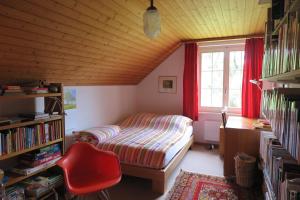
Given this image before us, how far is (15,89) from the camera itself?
83.4 inches

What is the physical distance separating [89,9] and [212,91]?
3.16 meters

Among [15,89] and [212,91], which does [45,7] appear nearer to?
[15,89]

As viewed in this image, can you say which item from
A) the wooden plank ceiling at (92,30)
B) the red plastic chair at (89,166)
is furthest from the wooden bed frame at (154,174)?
the wooden plank ceiling at (92,30)

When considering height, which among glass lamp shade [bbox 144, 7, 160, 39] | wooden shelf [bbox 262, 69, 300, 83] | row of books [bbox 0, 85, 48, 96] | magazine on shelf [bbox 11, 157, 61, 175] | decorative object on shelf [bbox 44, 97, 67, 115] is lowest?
magazine on shelf [bbox 11, 157, 61, 175]

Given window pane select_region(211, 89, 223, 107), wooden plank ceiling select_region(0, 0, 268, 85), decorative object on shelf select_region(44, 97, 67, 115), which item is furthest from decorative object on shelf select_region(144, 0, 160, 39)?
window pane select_region(211, 89, 223, 107)

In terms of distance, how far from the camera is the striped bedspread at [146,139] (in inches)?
108

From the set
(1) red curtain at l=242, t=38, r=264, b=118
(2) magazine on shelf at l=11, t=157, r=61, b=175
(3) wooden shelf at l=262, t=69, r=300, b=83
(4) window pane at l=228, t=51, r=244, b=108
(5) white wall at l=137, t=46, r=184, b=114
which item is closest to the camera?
(3) wooden shelf at l=262, t=69, r=300, b=83

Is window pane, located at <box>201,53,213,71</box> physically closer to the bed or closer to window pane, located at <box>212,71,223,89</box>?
window pane, located at <box>212,71,223,89</box>

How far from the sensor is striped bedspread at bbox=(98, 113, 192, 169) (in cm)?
273

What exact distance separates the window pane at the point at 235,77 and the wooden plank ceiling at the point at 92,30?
0.53m

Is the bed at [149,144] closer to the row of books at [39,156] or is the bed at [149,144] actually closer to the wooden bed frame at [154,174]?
the wooden bed frame at [154,174]

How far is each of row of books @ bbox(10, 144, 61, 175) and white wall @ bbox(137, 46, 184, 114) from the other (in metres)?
2.77

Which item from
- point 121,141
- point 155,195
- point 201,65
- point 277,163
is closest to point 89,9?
point 121,141

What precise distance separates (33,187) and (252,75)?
12.4 ft
